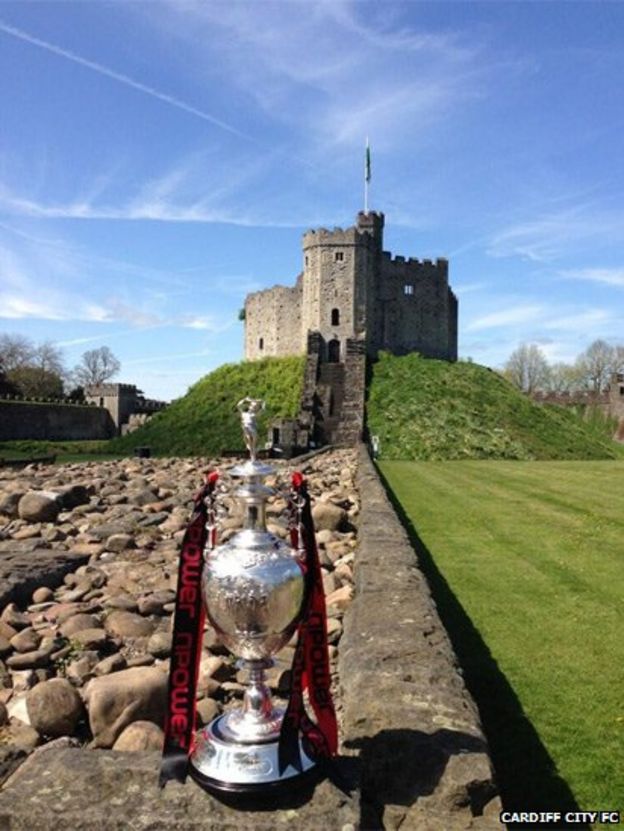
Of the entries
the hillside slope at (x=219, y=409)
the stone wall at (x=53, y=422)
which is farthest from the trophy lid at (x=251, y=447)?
the stone wall at (x=53, y=422)

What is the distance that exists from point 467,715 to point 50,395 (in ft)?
292

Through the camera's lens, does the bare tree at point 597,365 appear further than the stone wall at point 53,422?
Answer: Yes

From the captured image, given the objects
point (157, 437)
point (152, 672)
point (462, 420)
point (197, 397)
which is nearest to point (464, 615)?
point (152, 672)

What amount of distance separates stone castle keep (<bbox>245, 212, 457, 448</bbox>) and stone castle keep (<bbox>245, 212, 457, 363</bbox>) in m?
0.07

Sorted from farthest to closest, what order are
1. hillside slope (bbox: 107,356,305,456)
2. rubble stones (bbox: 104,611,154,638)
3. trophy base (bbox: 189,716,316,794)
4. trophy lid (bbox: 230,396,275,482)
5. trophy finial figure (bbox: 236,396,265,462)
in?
hillside slope (bbox: 107,356,305,456) < rubble stones (bbox: 104,611,154,638) < trophy finial figure (bbox: 236,396,265,462) < trophy lid (bbox: 230,396,275,482) < trophy base (bbox: 189,716,316,794)

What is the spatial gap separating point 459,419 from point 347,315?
40.4 ft

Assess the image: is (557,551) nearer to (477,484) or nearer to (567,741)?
(567,741)

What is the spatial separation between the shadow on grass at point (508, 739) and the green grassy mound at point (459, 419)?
91.3 feet

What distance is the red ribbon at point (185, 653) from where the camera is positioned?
124 inches

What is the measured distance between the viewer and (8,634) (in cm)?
621

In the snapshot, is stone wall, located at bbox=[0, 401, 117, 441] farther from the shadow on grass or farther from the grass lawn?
the shadow on grass

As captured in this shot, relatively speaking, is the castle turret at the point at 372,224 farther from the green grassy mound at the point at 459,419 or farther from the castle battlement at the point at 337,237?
the green grassy mound at the point at 459,419

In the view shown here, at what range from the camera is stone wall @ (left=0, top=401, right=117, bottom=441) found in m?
62.3

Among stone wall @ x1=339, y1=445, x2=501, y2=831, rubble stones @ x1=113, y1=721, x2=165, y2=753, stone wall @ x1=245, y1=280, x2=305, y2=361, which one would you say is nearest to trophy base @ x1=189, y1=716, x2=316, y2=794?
stone wall @ x1=339, y1=445, x2=501, y2=831
